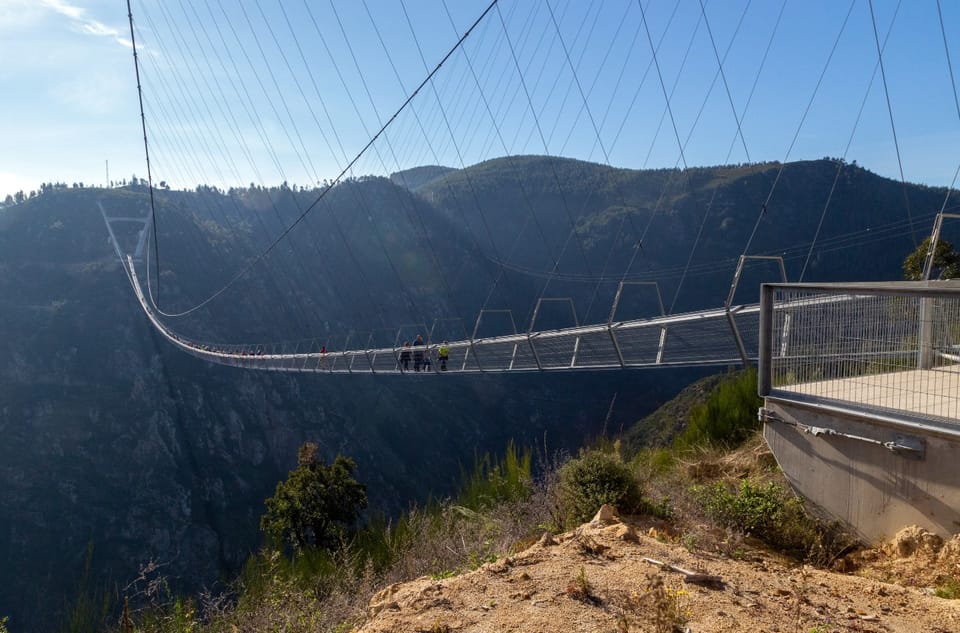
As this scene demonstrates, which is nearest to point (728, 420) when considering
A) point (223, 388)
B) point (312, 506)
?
point (312, 506)

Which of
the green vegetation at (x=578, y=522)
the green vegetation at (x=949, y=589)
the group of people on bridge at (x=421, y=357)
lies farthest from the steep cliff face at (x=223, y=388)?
the green vegetation at (x=949, y=589)

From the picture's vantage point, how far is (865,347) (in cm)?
337

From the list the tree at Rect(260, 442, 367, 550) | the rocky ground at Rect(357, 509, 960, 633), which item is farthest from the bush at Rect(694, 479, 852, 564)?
the tree at Rect(260, 442, 367, 550)

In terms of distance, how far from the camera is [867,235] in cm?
3152

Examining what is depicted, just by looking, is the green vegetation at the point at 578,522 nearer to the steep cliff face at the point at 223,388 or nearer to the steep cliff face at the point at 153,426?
the steep cliff face at the point at 223,388

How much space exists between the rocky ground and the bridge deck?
50cm

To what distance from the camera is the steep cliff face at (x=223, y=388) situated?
2836 centimetres

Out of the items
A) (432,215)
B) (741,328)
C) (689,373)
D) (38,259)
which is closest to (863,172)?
(689,373)

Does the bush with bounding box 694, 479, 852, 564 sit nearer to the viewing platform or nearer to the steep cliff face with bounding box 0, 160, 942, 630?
the viewing platform

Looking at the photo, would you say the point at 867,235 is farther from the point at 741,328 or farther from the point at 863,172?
the point at 741,328

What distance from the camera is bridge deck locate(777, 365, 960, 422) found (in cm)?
290

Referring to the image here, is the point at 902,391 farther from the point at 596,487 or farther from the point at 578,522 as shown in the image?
the point at 578,522

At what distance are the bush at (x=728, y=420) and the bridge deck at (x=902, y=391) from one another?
196cm

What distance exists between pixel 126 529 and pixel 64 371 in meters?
9.51
